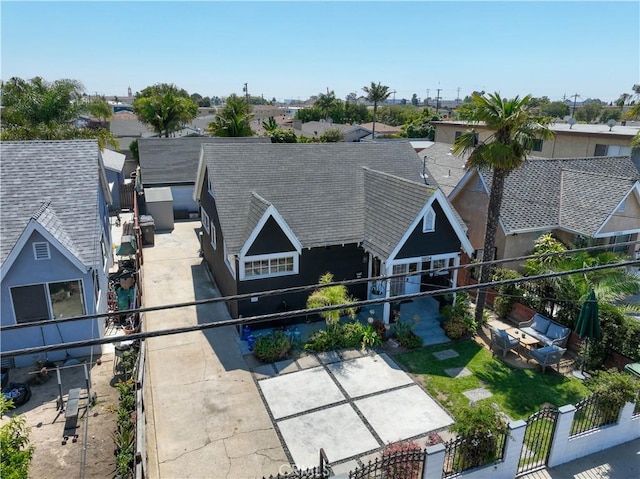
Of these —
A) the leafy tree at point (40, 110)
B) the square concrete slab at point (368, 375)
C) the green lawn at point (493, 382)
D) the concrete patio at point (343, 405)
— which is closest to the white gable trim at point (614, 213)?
the green lawn at point (493, 382)

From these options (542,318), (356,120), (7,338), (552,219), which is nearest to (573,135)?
(552,219)

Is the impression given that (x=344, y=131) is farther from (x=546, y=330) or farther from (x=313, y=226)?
(x=546, y=330)

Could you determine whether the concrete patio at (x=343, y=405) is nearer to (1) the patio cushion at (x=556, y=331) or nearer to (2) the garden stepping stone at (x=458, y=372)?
(2) the garden stepping stone at (x=458, y=372)

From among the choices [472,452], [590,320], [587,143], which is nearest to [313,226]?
[590,320]

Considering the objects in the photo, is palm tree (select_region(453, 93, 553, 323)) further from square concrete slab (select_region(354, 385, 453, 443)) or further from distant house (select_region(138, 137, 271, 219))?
distant house (select_region(138, 137, 271, 219))

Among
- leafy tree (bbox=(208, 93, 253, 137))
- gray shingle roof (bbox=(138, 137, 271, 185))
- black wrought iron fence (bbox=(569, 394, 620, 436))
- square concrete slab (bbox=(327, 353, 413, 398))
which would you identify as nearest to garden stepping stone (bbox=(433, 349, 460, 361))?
square concrete slab (bbox=(327, 353, 413, 398))

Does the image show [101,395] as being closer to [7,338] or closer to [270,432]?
[7,338]
